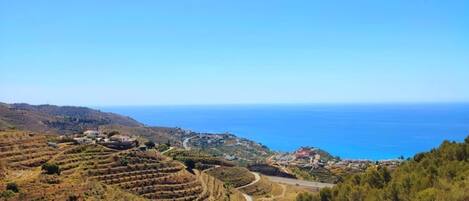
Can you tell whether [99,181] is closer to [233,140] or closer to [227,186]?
[227,186]

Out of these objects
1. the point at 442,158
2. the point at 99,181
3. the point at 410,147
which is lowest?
the point at 410,147

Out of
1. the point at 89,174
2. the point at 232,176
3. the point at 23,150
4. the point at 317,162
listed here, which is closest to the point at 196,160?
the point at 232,176

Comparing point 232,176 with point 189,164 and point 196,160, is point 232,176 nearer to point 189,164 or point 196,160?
point 196,160

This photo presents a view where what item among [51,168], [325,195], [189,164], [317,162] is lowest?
[317,162]

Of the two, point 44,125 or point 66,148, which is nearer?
point 66,148

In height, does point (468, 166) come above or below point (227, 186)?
above

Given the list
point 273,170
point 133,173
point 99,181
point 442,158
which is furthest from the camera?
point 273,170

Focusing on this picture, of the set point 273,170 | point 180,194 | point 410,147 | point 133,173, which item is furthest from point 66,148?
point 410,147
